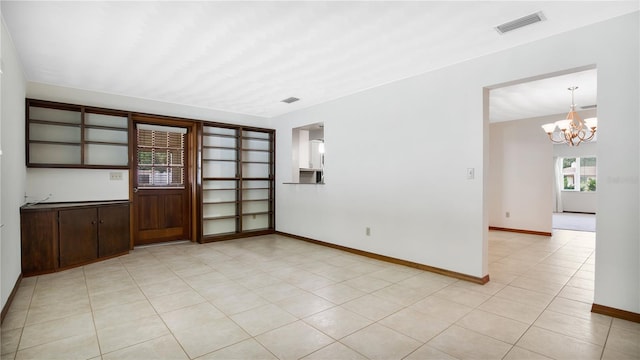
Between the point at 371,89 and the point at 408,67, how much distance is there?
2.99ft

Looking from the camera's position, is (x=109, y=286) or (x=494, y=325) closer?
(x=494, y=325)

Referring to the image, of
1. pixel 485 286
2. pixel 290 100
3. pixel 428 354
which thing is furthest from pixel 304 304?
pixel 290 100

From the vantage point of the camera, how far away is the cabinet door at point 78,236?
3.94 m

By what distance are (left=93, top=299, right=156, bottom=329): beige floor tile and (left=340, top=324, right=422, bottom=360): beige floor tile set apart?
5.92 ft

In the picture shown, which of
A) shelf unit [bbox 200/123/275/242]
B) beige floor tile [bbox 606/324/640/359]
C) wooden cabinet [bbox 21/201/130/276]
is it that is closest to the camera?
beige floor tile [bbox 606/324/640/359]

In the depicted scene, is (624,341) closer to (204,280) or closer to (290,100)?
(204,280)

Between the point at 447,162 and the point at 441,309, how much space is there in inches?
69.5

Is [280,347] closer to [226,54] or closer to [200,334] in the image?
[200,334]

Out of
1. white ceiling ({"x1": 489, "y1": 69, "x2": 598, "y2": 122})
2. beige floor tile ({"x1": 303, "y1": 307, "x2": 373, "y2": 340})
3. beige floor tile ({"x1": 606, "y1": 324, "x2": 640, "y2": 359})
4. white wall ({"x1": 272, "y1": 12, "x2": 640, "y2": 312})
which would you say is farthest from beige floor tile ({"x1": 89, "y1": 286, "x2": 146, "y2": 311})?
white ceiling ({"x1": 489, "y1": 69, "x2": 598, "y2": 122})

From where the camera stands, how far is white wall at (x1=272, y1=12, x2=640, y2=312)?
2.59 metres

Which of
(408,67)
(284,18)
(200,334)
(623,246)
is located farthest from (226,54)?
(623,246)

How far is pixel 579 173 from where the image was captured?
35.5 ft

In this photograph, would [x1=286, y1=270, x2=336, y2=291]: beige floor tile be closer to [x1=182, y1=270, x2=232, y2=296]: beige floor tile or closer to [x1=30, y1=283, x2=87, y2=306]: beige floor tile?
[x1=182, y1=270, x2=232, y2=296]: beige floor tile

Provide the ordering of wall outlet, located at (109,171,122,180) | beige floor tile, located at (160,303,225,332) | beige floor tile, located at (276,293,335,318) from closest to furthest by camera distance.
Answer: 1. beige floor tile, located at (160,303,225,332)
2. beige floor tile, located at (276,293,335,318)
3. wall outlet, located at (109,171,122,180)
